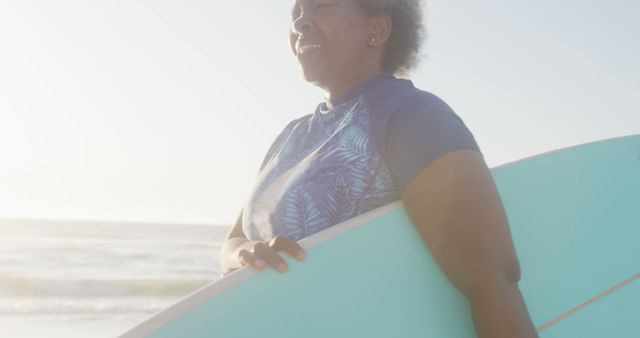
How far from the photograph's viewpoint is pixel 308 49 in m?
1.50

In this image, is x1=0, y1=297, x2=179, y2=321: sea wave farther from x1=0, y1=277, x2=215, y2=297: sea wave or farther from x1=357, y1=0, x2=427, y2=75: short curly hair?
x1=357, y1=0, x2=427, y2=75: short curly hair

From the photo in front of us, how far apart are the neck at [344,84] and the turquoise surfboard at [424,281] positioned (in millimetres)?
360

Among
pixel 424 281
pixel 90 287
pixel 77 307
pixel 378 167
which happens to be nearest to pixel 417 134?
pixel 378 167

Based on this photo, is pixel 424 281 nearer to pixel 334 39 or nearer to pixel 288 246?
pixel 288 246

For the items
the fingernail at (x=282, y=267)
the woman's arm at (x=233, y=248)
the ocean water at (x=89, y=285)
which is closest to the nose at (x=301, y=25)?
the woman's arm at (x=233, y=248)

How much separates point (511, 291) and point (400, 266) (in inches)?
9.3

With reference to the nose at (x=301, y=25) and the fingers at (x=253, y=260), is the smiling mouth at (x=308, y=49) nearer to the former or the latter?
the nose at (x=301, y=25)

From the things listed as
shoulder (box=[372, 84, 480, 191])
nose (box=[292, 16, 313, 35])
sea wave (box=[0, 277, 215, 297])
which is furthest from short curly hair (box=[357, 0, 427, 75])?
sea wave (box=[0, 277, 215, 297])

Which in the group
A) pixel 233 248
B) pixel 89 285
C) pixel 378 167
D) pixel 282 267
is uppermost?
pixel 378 167

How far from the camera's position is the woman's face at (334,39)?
1.46 meters

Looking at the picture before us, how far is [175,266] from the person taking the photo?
12125 millimetres

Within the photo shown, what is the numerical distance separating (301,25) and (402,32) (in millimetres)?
250

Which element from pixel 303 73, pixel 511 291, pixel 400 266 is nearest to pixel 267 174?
pixel 303 73

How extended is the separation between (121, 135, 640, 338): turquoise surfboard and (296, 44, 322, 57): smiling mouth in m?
0.45
